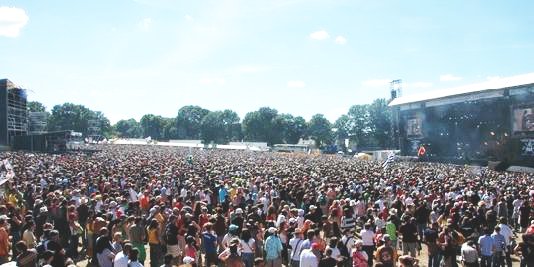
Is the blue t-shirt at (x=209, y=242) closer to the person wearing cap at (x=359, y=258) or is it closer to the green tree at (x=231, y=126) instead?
the person wearing cap at (x=359, y=258)

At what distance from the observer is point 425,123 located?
63250mm

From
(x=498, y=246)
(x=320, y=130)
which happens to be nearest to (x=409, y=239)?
(x=498, y=246)

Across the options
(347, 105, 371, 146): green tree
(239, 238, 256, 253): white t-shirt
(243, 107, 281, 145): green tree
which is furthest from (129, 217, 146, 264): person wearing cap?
(243, 107, 281, 145): green tree

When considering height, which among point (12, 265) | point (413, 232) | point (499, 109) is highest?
point (499, 109)

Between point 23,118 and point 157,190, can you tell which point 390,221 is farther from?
point 23,118

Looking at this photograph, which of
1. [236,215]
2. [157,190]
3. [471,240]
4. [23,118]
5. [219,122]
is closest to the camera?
[471,240]

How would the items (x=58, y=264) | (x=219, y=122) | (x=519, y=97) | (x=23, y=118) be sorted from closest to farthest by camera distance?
(x=58, y=264) < (x=519, y=97) < (x=23, y=118) < (x=219, y=122)

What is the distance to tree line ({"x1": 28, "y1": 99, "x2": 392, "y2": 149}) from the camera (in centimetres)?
11150

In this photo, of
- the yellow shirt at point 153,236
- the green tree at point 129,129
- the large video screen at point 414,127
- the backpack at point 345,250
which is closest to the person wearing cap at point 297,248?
the backpack at point 345,250

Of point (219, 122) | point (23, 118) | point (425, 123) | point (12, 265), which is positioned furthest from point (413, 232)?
point (219, 122)

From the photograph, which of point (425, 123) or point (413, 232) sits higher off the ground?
point (425, 123)

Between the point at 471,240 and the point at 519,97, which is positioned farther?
the point at 519,97

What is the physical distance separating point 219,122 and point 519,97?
107212mm

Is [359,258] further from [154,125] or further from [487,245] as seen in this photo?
[154,125]
